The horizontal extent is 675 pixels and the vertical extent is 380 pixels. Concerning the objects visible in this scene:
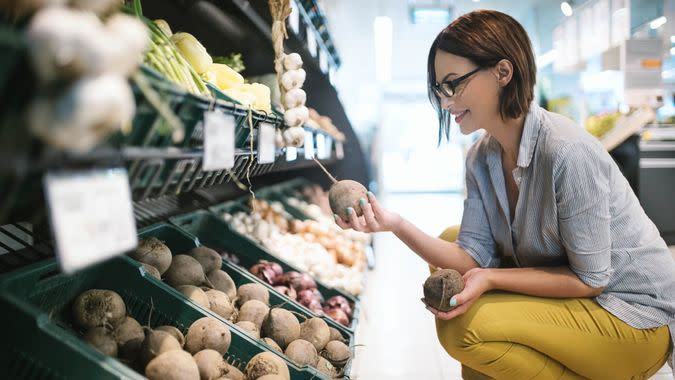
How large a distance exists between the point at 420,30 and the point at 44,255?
38.9ft

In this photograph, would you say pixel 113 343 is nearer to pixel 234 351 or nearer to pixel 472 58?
pixel 234 351

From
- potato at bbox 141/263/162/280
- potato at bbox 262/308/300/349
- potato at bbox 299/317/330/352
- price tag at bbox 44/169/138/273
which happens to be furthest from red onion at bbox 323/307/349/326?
price tag at bbox 44/169/138/273

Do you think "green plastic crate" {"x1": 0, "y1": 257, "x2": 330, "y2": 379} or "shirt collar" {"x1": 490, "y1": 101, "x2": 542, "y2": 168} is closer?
"green plastic crate" {"x1": 0, "y1": 257, "x2": 330, "y2": 379}

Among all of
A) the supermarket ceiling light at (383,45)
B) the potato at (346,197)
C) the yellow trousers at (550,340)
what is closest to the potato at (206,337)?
the potato at (346,197)

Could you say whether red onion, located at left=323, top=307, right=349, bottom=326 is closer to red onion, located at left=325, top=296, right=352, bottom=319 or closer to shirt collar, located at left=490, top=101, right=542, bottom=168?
red onion, located at left=325, top=296, right=352, bottom=319

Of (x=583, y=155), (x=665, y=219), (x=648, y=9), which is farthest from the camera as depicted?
(x=648, y=9)

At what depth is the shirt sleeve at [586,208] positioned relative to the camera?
1.73 m

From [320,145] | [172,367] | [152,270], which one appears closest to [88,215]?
[172,367]

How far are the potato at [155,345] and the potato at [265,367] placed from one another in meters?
0.23

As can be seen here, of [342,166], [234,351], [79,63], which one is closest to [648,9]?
[342,166]

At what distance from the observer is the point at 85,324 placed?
1413 millimetres

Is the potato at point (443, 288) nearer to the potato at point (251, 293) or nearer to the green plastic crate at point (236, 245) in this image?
the potato at point (251, 293)

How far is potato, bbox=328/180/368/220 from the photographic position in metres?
1.92

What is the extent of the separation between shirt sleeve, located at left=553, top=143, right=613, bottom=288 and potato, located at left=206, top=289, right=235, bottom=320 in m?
1.03
